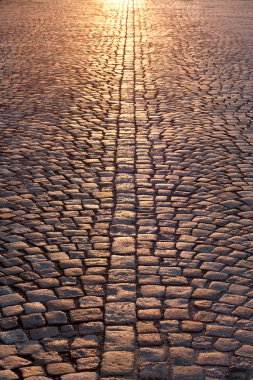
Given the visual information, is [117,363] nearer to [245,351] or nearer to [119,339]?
[119,339]

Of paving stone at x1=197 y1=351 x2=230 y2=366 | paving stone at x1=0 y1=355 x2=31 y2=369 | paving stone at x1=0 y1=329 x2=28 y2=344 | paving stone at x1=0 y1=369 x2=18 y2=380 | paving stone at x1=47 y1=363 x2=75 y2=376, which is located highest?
paving stone at x1=0 y1=329 x2=28 y2=344

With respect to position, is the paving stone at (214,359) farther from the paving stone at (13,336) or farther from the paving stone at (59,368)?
the paving stone at (13,336)

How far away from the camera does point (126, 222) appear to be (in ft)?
18.9

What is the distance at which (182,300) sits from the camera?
450cm

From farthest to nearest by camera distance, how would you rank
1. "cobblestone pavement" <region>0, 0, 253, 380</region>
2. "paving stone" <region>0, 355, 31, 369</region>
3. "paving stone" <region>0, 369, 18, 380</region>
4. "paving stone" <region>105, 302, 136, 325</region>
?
"paving stone" <region>105, 302, 136, 325</region> → "cobblestone pavement" <region>0, 0, 253, 380</region> → "paving stone" <region>0, 355, 31, 369</region> → "paving stone" <region>0, 369, 18, 380</region>

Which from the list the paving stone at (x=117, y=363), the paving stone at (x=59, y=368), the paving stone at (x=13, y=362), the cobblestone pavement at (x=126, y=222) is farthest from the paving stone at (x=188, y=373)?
the paving stone at (x=13, y=362)

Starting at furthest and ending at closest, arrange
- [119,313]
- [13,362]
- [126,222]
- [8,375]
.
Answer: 1. [126,222]
2. [119,313]
3. [13,362]
4. [8,375]

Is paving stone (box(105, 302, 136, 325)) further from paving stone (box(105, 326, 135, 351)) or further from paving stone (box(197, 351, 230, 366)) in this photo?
paving stone (box(197, 351, 230, 366))

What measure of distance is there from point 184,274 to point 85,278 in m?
0.64

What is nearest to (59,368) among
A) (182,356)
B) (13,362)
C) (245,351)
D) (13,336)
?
(13,362)

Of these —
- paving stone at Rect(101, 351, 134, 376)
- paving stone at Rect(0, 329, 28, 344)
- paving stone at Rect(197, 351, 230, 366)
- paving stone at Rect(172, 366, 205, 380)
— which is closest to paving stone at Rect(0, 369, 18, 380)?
paving stone at Rect(0, 329, 28, 344)

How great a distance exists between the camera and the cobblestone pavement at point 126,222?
3971 mm

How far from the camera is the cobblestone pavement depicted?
13.0 ft

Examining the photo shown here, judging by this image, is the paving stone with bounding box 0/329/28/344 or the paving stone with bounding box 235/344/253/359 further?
the paving stone with bounding box 0/329/28/344
